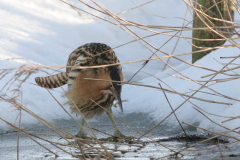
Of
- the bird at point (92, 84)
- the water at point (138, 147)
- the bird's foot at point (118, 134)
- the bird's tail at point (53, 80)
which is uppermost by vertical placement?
the bird's tail at point (53, 80)

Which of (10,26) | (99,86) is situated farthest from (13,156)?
(10,26)

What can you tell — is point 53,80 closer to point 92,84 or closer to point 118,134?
point 92,84

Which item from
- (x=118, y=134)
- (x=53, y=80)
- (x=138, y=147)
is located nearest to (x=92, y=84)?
(x=118, y=134)

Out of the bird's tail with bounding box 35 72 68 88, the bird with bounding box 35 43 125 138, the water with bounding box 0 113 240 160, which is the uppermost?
the bird's tail with bounding box 35 72 68 88

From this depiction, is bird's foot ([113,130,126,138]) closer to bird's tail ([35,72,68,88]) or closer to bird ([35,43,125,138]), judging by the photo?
bird ([35,43,125,138])

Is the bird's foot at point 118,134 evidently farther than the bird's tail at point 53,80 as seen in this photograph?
No

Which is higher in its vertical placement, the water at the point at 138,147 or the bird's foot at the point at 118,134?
the bird's foot at the point at 118,134

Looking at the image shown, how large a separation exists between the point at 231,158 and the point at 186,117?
1.31 meters

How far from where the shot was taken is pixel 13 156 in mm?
2359

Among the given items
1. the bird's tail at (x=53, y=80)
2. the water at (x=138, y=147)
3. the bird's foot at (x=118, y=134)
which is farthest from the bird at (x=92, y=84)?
the bird's tail at (x=53, y=80)

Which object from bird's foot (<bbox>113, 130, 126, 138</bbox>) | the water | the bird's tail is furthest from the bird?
the bird's tail

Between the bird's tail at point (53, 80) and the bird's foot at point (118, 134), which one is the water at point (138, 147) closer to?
the bird's foot at point (118, 134)

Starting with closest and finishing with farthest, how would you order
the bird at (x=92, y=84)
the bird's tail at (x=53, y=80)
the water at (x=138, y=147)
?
the water at (x=138, y=147) < the bird at (x=92, y=84) < the bird's tail at (x=53, y=80)

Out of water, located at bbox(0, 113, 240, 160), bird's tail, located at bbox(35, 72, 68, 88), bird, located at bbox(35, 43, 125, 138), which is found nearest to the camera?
water, located at bbox(0, 113, 240, 160)
